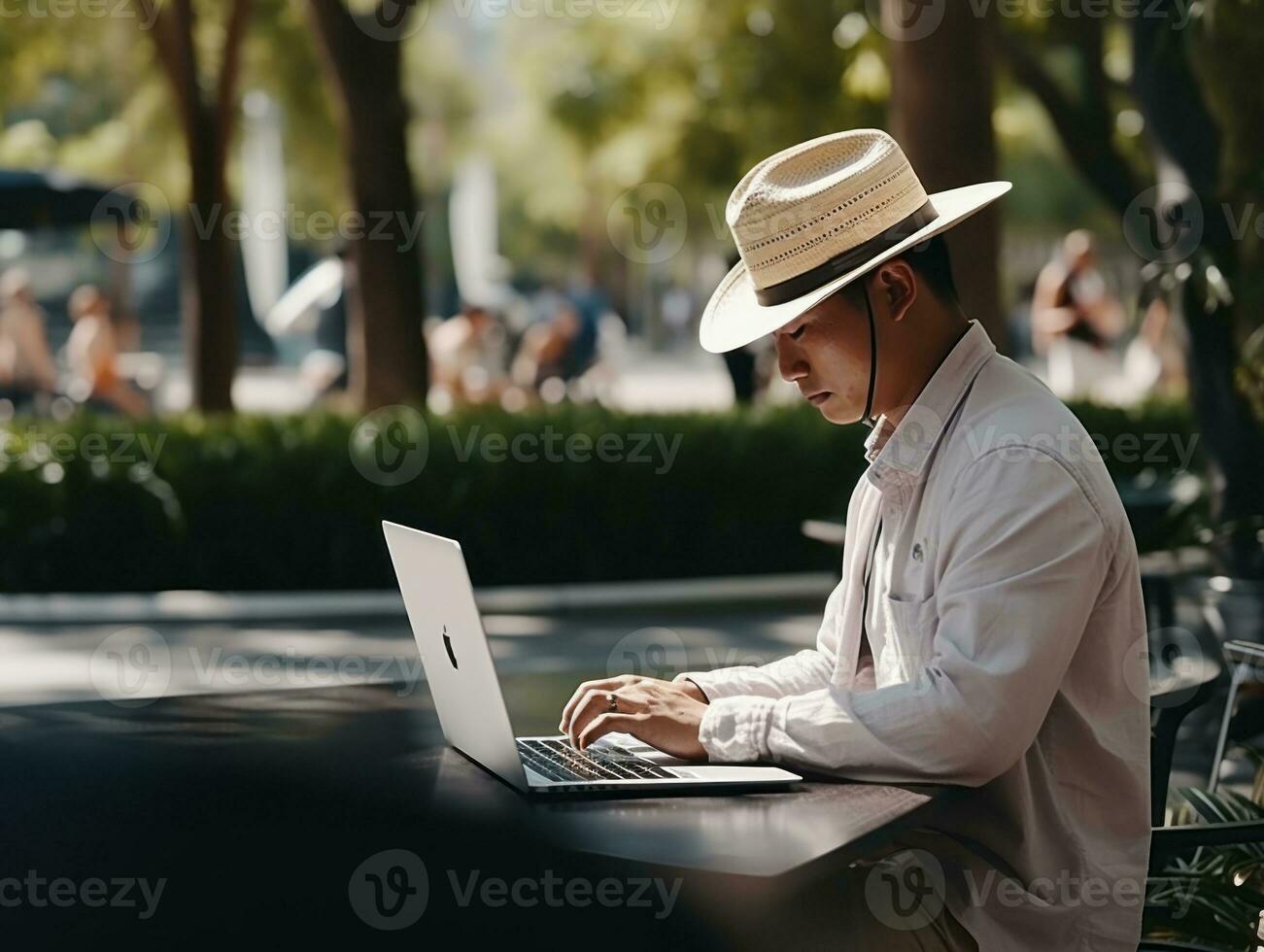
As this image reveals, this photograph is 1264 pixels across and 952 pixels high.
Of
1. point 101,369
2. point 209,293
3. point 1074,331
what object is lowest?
point 1074,331

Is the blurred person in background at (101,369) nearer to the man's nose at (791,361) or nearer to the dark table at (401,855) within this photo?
the man's nose at (791,361)

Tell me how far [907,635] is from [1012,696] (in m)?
0.34

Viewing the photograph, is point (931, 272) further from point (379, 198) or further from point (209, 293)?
point (209, 293)

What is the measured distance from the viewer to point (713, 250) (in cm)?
5881

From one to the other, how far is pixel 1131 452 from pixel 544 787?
1057cm

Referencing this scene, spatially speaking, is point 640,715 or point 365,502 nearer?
point 640,715

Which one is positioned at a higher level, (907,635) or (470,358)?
(907,635)

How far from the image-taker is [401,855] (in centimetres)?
258

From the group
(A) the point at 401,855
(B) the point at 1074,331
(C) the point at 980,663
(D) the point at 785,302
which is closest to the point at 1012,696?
(C) the point at 980,663

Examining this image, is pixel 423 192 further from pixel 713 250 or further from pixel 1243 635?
pixel 1243 635

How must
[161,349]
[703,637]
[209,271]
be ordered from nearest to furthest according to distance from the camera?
[703,637] < [209,271] < [161,349]

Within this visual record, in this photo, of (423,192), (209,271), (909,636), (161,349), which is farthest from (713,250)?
(909,636)

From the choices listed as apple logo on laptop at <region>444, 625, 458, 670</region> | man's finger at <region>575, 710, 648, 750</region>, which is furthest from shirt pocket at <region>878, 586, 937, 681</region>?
apple logo on laptop at <region>444, 625, 458, 670</region>

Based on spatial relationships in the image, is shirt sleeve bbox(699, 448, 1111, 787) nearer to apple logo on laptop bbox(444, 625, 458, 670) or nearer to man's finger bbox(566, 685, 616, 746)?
man's finger bbox(566, 685, 616, 746)
